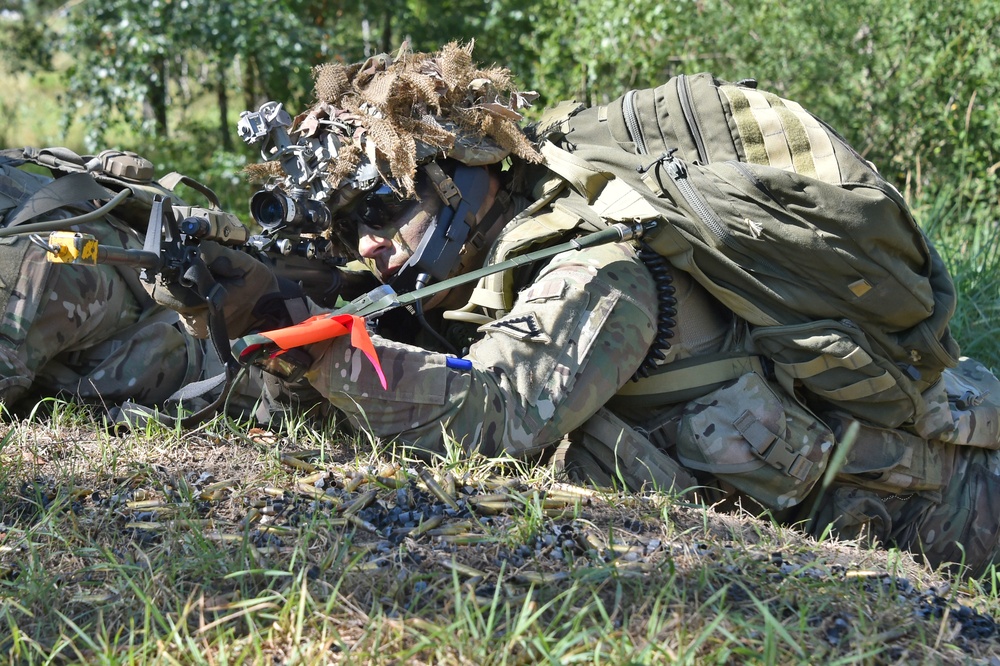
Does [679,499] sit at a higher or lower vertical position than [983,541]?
higher

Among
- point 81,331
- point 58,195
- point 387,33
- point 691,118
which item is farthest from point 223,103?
point 691,118

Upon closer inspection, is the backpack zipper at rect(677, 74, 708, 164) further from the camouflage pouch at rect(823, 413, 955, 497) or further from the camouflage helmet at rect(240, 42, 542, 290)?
the camouflage pouch at rect(823, 413, 955, 497)

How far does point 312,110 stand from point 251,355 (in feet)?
3.80

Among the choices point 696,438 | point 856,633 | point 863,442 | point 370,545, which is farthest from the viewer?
point 863,442

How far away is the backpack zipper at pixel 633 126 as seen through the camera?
11.0 ft

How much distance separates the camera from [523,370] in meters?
2.89

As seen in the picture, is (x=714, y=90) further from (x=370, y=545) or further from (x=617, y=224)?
(x=370, y=545)

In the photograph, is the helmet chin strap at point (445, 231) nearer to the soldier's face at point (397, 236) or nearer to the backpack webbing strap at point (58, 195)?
the soldier's face at point (397, 236)

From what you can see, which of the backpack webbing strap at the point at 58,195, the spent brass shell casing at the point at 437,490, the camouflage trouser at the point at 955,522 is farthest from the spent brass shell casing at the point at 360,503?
the camouflage trouser at the point at 955,522

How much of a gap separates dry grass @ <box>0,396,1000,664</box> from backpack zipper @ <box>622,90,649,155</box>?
127 cm

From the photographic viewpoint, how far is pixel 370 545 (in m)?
2.24

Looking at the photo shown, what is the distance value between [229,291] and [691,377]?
1.52 meters

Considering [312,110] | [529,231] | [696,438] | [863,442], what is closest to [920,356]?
[863,442]

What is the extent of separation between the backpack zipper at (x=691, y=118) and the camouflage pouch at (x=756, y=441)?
77 cm
